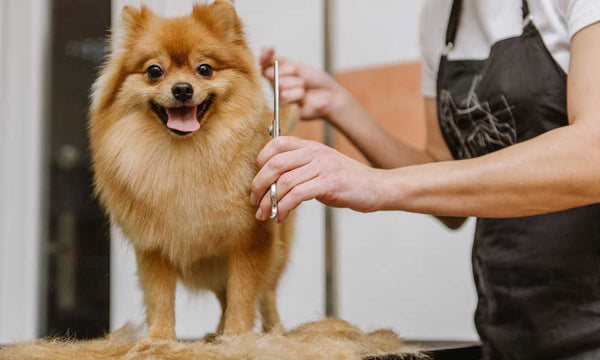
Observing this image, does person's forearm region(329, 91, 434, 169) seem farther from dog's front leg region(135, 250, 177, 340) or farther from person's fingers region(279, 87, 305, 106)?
dog's front leg region(135, 250, 177, 340)

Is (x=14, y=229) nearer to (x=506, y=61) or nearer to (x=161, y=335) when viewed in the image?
(x=161, y=335)

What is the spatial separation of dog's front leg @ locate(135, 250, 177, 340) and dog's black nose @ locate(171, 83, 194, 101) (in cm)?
27

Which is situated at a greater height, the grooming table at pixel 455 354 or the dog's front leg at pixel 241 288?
the dog's front leg at pixel 241 288

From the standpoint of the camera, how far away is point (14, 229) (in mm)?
1713

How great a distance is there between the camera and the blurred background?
5.23 feet

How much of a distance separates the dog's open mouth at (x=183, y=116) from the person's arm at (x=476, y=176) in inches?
4.9

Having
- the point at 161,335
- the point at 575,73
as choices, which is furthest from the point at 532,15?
the point at 161,335

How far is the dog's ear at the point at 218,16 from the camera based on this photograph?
3.30 feet

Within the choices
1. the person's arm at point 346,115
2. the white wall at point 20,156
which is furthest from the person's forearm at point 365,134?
the white wall at point 20,156

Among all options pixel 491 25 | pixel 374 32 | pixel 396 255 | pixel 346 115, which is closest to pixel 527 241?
pixel 491 25

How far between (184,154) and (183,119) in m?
0.06

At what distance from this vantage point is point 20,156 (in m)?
1.68

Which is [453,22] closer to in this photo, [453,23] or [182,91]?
[453,23]

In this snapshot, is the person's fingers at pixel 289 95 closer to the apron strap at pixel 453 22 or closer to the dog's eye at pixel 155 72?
the apron strap at pixel 453 22
